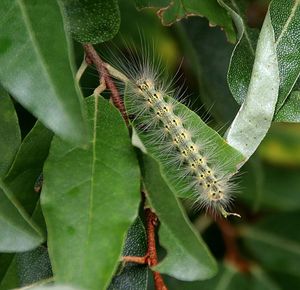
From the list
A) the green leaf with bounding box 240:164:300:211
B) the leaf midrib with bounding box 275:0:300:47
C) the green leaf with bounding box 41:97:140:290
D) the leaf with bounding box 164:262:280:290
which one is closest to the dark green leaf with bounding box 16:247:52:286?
the green leaf with bounding box 41:97:140:290

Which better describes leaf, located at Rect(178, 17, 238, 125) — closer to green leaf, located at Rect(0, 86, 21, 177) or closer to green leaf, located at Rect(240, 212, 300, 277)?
green leaf, located at Rect(0, 86, 21, 177)

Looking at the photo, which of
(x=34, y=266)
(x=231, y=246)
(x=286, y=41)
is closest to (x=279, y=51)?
(x=286, y=41)

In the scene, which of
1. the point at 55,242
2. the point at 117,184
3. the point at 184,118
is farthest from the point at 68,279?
the point at 184,118

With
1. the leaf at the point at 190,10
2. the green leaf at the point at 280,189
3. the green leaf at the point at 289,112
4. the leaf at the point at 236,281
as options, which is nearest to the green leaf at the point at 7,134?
the leaf at the point at 190,10

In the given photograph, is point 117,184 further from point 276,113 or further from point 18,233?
point 276,113

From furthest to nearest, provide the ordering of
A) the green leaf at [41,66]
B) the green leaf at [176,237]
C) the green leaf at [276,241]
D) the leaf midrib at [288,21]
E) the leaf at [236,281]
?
the green leaf at [276,241] < the leaf at [236,281] < the leaf midrib at [288,21] < the green leaf at [176,237] < the green leaf at [41,66]

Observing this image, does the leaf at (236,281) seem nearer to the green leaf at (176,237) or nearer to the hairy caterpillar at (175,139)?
the hairy caterpillar at (175,139)
